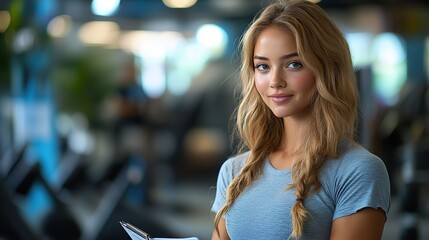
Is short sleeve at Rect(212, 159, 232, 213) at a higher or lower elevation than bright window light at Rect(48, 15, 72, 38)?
lower

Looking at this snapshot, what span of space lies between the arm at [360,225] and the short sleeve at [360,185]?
0.01m

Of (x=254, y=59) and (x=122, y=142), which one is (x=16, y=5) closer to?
(x=122, y=142)

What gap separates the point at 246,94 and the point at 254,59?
12 cm

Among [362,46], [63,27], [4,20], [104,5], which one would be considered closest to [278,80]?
[4,20]

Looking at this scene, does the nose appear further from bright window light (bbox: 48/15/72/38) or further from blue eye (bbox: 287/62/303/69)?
bright window light (bbox: 48/15/72/38)

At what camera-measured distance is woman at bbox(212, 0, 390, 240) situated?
1.65m

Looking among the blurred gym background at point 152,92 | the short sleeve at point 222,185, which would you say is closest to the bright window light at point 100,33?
the blurred gym background at point 152,92

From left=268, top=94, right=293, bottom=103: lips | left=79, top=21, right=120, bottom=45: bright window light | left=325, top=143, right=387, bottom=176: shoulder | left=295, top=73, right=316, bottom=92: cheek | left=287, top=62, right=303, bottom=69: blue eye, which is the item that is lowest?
left=325, top=143, right=387, bottom=176: shoulder

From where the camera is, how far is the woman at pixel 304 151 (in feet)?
5.41

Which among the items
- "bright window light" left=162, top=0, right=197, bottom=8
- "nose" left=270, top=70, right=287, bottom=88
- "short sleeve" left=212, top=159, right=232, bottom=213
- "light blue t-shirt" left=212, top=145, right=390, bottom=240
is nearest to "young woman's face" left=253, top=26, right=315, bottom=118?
"nose" left=270, top=70, right=287, bottom=88

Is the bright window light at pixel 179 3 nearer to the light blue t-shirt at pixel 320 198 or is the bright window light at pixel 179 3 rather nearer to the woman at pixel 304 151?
the woman at pixel 304 151

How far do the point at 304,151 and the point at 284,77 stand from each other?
165 millimetres

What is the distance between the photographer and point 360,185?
64.5 inches

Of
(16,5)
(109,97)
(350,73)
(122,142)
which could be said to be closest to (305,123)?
(350,73)
